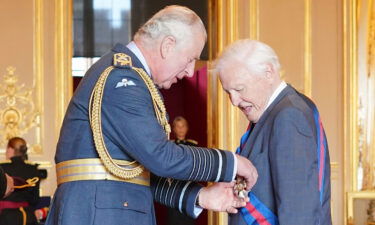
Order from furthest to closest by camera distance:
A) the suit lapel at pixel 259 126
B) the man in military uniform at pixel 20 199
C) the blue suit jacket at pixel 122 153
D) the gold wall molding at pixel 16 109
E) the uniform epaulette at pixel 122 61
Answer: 1. the gold wall molding at pixel 16 109
2. the man in military uniform at pixel 20 199
3. the suit lapel at pixel 259 126
4. the uniform epaulette at pixel 122 61
5. the blue suit jacket at pixel 122 153

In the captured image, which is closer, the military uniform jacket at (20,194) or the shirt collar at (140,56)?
the shirt collar at (140,56)

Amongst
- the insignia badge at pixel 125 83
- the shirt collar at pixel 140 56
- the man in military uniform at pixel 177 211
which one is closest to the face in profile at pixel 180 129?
the man in military uniform at pixel 177 211

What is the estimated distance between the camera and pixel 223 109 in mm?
7621

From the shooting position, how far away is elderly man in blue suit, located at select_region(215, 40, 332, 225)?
261 centimetres

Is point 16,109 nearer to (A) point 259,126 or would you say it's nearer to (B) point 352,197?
(B) point 352,197

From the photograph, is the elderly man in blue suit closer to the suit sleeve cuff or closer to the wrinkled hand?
the wrinkled hand

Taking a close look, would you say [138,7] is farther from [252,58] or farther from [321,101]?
[252,58]

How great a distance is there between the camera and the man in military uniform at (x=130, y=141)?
100 inches

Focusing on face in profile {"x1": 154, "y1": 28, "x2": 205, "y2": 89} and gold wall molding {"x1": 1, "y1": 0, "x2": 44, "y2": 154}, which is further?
gold wall molding {"x1": 1, "y1": 0, "x2": 44, "y2": 154}

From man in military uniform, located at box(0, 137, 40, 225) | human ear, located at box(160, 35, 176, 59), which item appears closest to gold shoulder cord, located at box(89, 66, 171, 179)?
human ear, located at box(160, 35, 176, 59)

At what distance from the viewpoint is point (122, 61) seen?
8.75 ft

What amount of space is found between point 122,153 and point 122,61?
13.2 inches

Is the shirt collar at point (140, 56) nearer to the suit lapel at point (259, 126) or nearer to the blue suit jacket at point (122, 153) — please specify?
the blue suit jacket at point (122, 153)

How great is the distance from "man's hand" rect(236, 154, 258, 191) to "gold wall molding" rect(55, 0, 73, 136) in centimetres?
480
